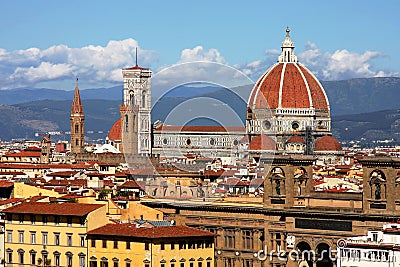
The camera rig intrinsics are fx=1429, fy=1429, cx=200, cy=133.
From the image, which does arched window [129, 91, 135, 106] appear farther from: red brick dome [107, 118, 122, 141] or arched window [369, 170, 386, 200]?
arched window [369, 170, 386, 200]

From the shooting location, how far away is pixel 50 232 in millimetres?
54688

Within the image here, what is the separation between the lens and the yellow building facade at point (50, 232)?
53.6m

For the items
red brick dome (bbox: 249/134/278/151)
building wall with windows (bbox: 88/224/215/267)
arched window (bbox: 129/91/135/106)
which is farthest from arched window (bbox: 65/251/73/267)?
arched window (bbox: 129/91/135/106)

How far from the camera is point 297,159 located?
196ft

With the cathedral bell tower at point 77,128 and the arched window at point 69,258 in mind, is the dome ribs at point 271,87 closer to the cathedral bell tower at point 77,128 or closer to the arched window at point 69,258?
the cathedral bell tower at point 77,128

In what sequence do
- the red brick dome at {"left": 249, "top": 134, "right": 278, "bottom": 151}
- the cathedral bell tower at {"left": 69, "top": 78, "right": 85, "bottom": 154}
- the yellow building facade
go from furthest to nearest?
the cathedral bell tower at {"left": 69, "top": 78, "right": 85, "bottom": 154}
the red brick dome at {"left": 249, "top": 134, "right": 278, "bottom": 151}
the yellow building facade

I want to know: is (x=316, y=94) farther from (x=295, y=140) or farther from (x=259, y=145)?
(x=259, y=145)

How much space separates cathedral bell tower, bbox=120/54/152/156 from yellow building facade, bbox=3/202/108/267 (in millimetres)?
78432

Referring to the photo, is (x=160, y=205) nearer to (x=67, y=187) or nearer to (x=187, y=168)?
(x=67, y=187)

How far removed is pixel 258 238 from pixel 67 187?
897 inches

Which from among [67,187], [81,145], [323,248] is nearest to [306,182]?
[323,248]

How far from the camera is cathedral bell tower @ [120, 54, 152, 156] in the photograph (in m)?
138

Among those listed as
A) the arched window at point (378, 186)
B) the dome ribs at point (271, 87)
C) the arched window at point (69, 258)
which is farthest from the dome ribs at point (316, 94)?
the arched window at point (69, 258)

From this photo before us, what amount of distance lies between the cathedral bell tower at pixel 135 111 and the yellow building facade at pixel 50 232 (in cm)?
7843
